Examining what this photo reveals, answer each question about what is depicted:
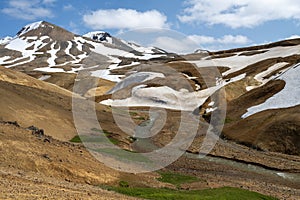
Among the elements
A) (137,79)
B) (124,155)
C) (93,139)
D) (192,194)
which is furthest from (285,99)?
(137,79)

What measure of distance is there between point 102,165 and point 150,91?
91121mm

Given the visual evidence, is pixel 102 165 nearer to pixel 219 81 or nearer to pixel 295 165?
pixel 295 165

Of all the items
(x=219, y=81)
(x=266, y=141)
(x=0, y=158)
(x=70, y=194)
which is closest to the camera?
(x=70, y=194)

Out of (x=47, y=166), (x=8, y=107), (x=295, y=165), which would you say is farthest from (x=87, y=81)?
(x=47, y=166)

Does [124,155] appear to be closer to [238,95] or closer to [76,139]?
[76,139]

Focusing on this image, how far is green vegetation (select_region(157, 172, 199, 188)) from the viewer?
119ft

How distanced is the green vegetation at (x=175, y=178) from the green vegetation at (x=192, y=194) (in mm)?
4462

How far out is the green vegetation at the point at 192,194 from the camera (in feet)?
88.4

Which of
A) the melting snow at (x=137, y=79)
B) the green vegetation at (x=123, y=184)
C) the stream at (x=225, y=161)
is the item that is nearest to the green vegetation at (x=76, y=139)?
the stream at (x=225, y=161)

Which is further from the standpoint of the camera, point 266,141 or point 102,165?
point 266,141

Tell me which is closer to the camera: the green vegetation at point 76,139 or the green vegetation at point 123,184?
the green vegetation at point 123,184

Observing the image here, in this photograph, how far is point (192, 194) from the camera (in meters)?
30.0

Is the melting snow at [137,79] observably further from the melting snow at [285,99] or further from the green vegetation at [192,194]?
the green vegetation at [192,194]

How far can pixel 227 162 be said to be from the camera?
5200 cm
